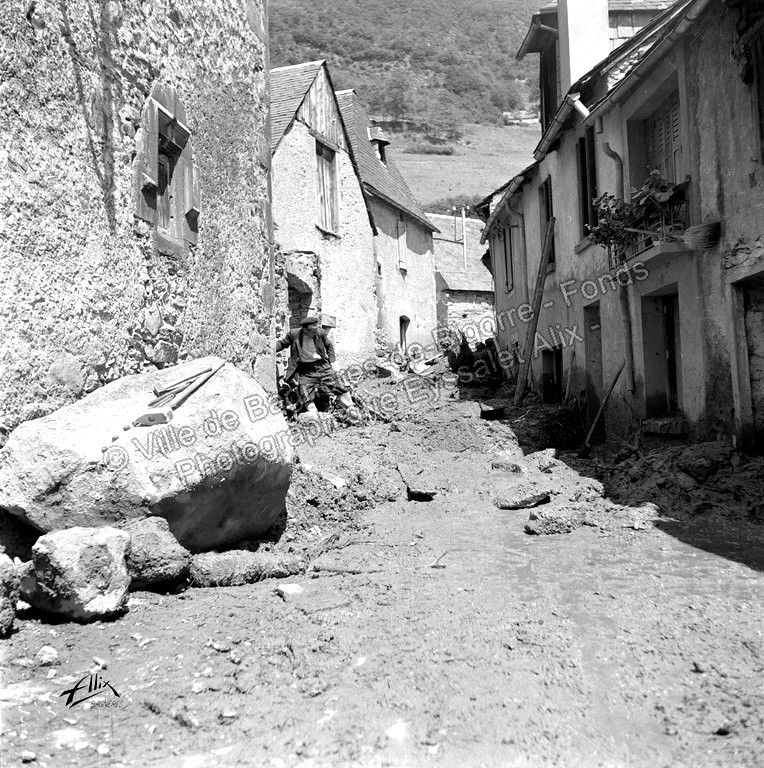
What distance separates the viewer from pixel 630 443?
9.57 m

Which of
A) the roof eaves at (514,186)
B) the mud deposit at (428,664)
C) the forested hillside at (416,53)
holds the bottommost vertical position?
the mud deposit at (428,664)

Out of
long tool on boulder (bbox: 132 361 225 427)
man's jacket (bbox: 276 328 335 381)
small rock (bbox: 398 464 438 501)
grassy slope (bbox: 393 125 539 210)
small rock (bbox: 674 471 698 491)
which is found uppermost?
grassy slope (bbox: 393 125 539 210)

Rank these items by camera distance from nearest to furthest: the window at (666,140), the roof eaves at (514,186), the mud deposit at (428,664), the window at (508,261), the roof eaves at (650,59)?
1. the mud deposit at (428,664)
2. the roof eaves at (650,59)
3. the window at (666,140)
4. the roof eaves at (514,186)
5. the window at (508,261)

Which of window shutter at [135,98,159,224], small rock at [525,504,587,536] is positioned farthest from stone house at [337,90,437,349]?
window shutter at [135,98,159,224]

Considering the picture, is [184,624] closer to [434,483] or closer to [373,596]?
[373,596]

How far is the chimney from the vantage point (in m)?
12.6

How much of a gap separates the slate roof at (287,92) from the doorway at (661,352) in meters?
9.26

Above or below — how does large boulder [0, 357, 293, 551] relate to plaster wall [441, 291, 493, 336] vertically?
below

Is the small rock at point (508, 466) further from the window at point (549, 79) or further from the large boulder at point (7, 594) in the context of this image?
the window at point (549, 79)

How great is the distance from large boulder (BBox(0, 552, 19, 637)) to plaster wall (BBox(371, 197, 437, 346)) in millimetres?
19132

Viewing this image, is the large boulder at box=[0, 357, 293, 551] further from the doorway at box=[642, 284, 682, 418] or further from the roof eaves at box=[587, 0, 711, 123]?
the roof eaves at box=[587, 0, 711, 123]

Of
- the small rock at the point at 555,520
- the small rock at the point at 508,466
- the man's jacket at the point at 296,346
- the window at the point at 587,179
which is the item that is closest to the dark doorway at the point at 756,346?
the small rock at the point at 555,520

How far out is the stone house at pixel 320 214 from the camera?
52.2 ft
